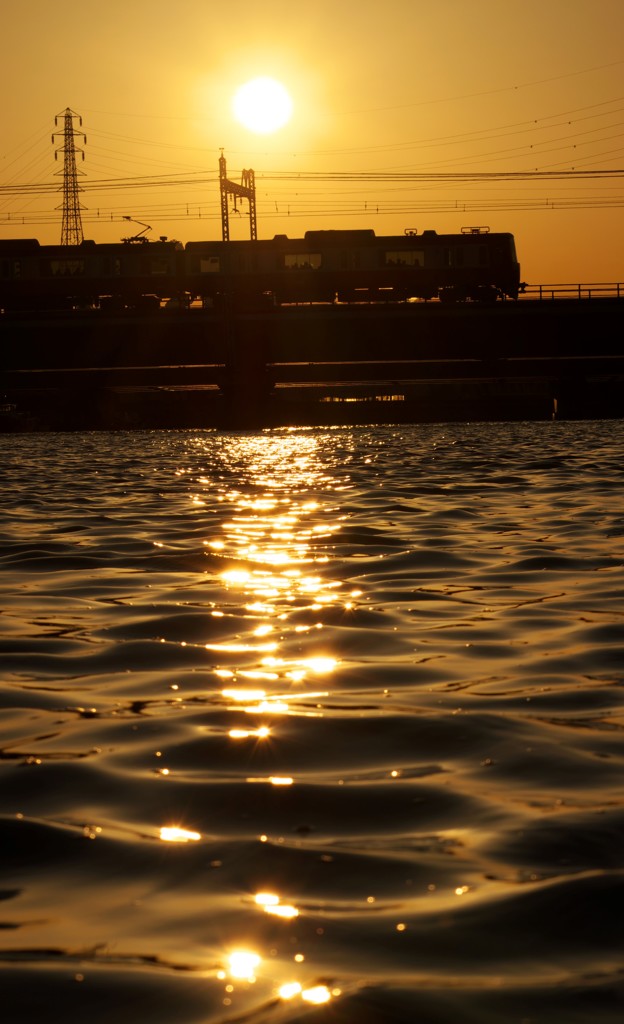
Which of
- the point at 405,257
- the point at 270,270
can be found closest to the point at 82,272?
the point at 270,270

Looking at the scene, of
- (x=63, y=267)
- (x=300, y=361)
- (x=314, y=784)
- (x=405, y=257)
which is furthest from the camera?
(x=300, y=361)

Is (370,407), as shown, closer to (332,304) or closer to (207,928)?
(332,304)

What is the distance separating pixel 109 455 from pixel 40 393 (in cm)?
2504

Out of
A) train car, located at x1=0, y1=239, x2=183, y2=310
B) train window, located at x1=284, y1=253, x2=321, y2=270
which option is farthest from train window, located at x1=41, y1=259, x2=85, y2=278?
train window, located at x1=284, y1=253, x2=321, y2=270

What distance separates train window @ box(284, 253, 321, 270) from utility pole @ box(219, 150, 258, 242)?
1794 millimetres

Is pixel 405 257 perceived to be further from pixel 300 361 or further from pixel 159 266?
pixel 159 266

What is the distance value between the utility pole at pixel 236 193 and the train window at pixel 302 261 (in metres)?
1.79

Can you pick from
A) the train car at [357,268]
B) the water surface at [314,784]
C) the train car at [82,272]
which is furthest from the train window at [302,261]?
the water surface at [314,784]

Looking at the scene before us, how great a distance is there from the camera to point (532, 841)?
2.89 m

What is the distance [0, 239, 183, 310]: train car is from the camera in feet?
167

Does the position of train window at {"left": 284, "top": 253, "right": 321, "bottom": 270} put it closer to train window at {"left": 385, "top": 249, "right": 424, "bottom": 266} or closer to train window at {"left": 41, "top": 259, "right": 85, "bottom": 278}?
train window at {"left": 385, "top": 249, "right": 424, "bottom": 266}

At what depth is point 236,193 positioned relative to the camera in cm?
5591

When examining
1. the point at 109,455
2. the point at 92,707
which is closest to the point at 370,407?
A: the point at 109,455

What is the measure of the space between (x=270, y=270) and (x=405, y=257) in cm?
606
